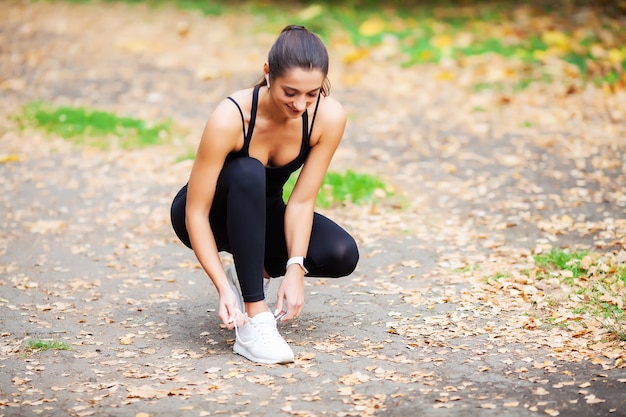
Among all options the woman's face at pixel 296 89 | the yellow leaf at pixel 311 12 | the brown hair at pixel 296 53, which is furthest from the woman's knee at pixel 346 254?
the yellow leaf at pixel 311 12

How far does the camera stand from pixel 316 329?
3898mm

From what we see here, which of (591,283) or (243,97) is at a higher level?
(243,97)

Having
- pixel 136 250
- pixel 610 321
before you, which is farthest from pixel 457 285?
pixel 136 250

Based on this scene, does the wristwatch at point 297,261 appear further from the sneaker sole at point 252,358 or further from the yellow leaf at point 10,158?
the yellow leaf at point 10,158

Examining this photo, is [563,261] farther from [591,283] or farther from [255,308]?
[255,308]

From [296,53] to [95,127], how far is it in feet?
16.3

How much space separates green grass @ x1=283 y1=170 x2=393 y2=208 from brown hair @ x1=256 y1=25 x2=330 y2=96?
8.77 feet

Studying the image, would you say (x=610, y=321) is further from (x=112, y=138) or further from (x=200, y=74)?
(x=200, y=74)

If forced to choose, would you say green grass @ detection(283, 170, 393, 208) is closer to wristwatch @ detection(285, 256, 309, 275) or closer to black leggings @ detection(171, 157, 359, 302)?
black leggings @ detection(171, 157, 359, 302)

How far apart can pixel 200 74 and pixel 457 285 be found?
18.3ft

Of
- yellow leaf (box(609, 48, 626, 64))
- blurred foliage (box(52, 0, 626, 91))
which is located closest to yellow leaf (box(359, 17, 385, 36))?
blurred foliage (box(52, 0, 626, 91))

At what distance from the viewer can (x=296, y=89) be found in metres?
3.29

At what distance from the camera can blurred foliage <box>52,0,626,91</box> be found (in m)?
8.70

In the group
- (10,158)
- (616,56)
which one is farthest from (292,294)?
(616,56)
